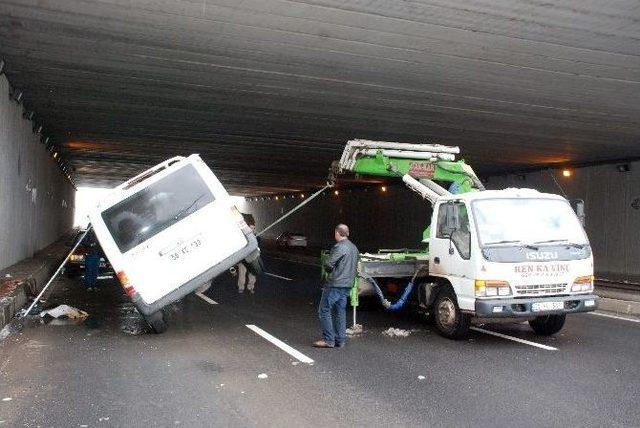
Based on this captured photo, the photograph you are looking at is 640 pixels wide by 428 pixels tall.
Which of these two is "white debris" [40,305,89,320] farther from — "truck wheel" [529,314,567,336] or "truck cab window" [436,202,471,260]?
"truck wheel" [529,314,567,336]

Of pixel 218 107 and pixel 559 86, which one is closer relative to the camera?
pixel 559 86

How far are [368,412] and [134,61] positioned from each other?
331 inches

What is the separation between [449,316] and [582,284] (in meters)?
1.98

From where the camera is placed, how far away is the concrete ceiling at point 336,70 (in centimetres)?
885

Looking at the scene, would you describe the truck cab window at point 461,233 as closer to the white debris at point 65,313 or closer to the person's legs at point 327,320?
the person's legs at point 327,320

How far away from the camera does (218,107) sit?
15367 millimetres

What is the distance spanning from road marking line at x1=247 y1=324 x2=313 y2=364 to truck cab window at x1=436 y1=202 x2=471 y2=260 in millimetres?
2840

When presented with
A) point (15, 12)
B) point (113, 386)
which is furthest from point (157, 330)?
point (15, 12)

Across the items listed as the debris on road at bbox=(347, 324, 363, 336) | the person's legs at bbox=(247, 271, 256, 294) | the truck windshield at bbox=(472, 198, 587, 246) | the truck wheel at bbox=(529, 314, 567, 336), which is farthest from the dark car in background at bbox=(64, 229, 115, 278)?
the truck wheel at bbox=(529, 314, 567, 336)

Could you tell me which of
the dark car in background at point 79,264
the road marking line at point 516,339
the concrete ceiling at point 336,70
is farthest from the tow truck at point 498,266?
the dark car in background at point 79,264

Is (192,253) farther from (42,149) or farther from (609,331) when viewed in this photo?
(42,149)

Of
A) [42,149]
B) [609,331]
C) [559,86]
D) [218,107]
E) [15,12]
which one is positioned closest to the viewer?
[15,12]

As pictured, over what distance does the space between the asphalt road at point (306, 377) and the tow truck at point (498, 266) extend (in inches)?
21.0

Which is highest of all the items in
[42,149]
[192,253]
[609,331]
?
[42,149]
